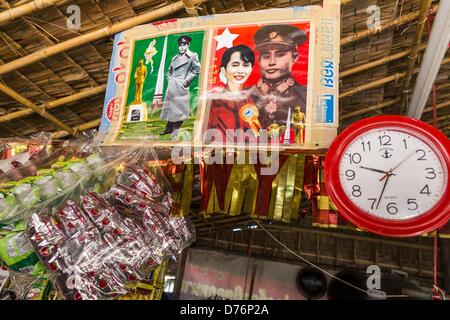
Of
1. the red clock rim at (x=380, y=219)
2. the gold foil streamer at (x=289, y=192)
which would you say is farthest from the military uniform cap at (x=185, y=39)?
the red clock rim at (x=380, y=219)

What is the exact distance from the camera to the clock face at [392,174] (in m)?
1.73

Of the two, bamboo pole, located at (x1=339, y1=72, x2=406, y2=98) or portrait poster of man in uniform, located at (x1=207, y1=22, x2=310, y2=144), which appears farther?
bamboo pole, located at (x1=339, y1=72, x2=406, y2=98)

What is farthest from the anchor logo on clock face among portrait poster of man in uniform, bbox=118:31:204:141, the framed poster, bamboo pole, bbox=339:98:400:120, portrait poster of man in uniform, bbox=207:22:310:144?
bamboo pole, bbox=339:98:400:120

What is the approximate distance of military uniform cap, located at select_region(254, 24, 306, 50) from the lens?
2344 mm

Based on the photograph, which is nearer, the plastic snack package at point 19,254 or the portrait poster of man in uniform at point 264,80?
the plastic snack package at point 19,254

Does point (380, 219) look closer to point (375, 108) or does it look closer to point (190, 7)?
point (190, 7)

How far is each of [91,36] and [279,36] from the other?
1816 mm

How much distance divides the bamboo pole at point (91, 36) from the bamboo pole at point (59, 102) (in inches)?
25.7

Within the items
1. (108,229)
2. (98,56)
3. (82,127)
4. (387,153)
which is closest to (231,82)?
(387,153)

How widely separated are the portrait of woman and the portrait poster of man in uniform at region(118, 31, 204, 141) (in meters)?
0.17

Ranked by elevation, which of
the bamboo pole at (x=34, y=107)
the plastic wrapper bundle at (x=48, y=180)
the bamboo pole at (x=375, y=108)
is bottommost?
the plastic wrapper bundle at (x=48, y=180)

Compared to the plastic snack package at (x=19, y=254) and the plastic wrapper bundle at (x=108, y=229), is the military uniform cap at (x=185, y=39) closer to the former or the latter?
the plastic wrapper bundle at (x=108, y=229)

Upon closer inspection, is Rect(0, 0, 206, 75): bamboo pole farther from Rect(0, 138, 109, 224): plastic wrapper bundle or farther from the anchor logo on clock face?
the anchor logo on clock face

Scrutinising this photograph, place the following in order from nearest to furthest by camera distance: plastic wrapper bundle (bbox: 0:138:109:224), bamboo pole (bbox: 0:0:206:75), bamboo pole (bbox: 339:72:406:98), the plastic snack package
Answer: the plastic snack package → plastic wrapper bundle (bbox: 0:138:109:224) → bamboo pole (bbox: 0:0:206:75) → bamboo pole (bbox: 339:72:406:98)
